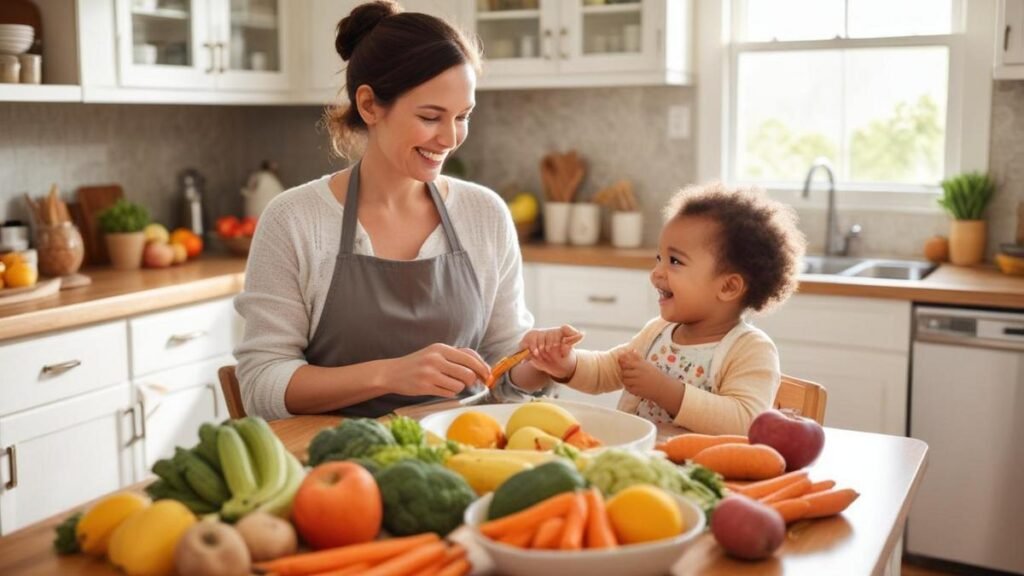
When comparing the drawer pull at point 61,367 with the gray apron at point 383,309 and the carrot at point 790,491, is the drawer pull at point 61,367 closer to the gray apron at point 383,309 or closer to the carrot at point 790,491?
the gray apron at point 383,309

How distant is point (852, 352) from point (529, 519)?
226cm

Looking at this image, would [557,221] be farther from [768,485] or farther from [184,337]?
[768,485]

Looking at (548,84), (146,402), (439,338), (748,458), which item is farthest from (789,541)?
(548,84)

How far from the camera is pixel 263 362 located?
195 cm

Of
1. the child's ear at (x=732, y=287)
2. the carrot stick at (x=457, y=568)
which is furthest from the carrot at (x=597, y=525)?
the child's ear at (x=732, y=287)

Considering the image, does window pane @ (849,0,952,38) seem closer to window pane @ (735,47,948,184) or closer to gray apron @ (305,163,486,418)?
window pane @ (735,47,948,184)

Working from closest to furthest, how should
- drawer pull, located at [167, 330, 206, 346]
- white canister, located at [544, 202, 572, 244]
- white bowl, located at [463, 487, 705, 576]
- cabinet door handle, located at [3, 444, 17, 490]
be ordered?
white bowl, located at [463, 487, 705, 576] → cabinet door handle, located at [3, 444, 17, 490] → drawer pull, located at [167, 330, 206, 346] → white canister, located at [544, 202, 572, 244]

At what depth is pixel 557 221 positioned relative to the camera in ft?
13.1

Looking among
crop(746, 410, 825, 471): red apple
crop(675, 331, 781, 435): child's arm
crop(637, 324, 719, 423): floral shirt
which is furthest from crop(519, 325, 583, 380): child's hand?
crop(746, 410, 825, 471): red apple

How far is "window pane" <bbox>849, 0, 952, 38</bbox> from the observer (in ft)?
11.7

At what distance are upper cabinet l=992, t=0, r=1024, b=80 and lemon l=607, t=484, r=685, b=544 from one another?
8.10ft

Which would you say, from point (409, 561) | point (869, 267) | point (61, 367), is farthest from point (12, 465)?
point (869, 267)

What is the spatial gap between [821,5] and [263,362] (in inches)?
99.8

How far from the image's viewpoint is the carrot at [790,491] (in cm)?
133
